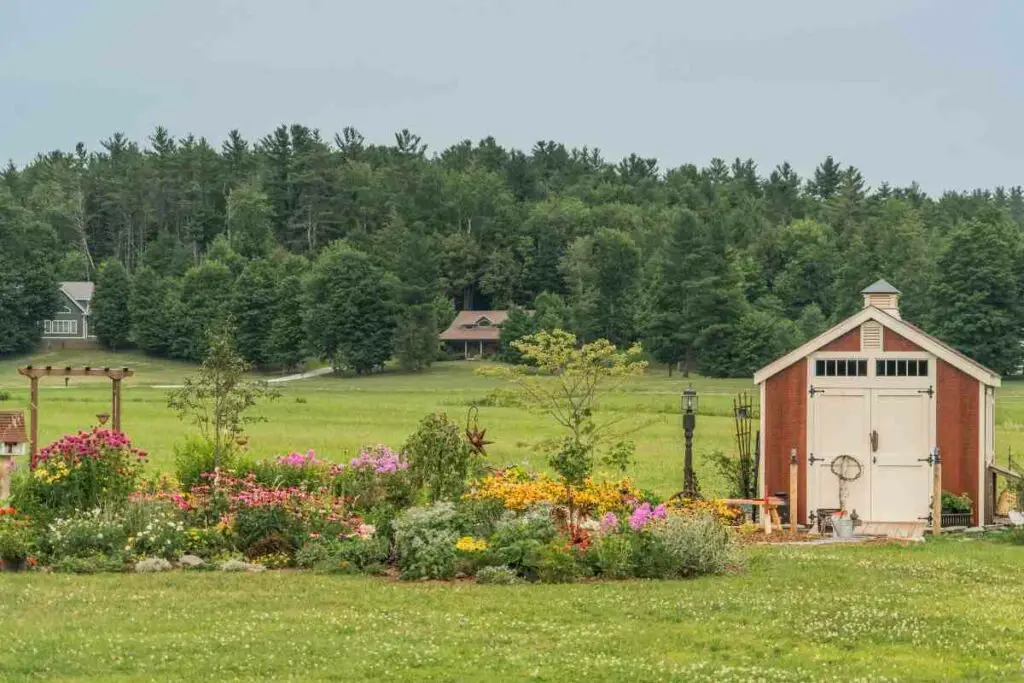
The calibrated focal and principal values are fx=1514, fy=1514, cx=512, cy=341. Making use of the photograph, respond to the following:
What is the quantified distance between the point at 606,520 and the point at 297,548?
4.36 m

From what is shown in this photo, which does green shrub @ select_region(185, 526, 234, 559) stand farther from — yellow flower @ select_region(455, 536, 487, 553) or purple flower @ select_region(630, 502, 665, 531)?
purple flower @ select_region(630, 502, 665, 531)

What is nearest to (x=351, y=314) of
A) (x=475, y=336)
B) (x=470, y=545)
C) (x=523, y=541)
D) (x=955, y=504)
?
(x=475, y=336)

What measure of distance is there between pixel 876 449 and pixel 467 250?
115 m

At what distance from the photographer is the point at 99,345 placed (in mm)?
130000

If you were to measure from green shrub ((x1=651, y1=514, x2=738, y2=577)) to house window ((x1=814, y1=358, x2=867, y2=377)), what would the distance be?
914 centimetres

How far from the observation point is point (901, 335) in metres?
28.3

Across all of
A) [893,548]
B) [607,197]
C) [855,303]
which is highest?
[607,197]

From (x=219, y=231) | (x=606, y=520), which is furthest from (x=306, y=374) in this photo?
(x=606, y=520)

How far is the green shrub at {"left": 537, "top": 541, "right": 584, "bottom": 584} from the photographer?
19.1m

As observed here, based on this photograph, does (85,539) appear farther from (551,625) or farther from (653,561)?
(551,625)

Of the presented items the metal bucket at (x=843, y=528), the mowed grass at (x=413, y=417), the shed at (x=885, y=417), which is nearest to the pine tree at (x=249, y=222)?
the mowed grass at (x=413, y=417)

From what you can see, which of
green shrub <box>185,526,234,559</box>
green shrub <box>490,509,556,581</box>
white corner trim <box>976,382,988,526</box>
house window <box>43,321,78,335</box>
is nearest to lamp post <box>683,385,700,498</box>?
white corner trim <box>976,382,988,526</box>

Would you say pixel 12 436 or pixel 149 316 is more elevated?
pixel 149 316

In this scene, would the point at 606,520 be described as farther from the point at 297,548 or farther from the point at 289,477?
the point at 289,477
